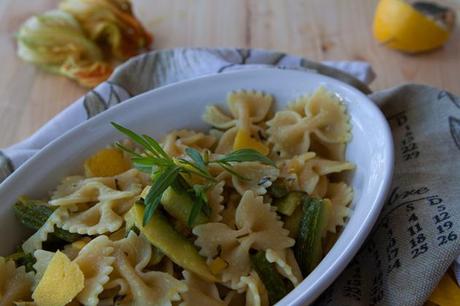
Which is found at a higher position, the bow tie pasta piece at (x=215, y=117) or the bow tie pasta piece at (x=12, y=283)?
the bow tie pasta piece at (x=215, y=117)

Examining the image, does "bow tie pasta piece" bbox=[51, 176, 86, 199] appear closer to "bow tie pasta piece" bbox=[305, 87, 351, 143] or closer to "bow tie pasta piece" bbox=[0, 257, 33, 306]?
"bow tie pasta piece" bbox=[0, 257, 33, 306]

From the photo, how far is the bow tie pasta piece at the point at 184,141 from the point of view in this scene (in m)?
1.18

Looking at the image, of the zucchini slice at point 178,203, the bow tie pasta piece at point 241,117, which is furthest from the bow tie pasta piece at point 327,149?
the zucchini slice at point 178,203

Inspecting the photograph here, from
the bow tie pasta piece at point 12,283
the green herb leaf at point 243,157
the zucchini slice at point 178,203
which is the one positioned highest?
the green herb leaf at point 243,157

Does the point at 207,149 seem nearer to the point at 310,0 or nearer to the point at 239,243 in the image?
the point at 239,243

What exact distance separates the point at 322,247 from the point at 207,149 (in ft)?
1.08

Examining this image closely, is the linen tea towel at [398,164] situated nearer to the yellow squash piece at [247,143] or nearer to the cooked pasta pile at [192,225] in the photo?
the cooked pasta pile at [192,225]

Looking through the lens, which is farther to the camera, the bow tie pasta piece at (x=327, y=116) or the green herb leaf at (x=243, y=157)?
the bow tie pasta piece at (x=327, y=116)

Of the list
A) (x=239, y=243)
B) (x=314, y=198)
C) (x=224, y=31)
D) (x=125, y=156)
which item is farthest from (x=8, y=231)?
A: (x=224, y=31)

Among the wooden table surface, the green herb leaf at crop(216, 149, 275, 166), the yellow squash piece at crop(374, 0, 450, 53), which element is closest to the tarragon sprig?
the green herb leaf at crop(216, 149, 275, 166)

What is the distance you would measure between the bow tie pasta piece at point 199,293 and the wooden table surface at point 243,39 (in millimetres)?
730

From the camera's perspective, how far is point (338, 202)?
1099 millimetres

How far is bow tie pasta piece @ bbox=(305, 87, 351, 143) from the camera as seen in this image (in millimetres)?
1196

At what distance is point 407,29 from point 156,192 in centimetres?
98
